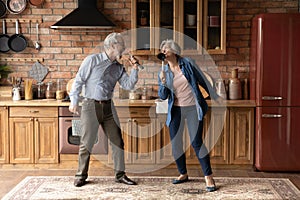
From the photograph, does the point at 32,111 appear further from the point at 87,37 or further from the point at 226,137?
the point at 226,137

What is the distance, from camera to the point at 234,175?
5234mm

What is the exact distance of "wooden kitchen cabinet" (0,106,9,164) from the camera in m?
5.39

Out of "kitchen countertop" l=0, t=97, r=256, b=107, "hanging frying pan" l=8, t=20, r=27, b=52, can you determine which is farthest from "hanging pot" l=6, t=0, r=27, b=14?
"kitchen countertop" l=0, t=97, r=256, b=107

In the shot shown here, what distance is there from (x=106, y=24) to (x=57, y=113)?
3.62ft

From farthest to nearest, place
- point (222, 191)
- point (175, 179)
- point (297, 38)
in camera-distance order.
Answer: point (297, 38)
point (175, 179)
point (222, 191)

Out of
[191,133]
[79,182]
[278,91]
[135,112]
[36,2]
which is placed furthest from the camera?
[36,2]

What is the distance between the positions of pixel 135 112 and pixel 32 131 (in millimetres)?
1121

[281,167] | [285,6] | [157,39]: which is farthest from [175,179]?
[285,6]

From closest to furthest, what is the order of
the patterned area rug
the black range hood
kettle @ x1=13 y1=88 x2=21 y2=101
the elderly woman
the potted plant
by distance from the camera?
the patterned area rug, the elderly woman, the black range hood, kettle @ x1=13 y1=88 x2=21 y2=101, the potted plant

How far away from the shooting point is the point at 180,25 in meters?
5.57

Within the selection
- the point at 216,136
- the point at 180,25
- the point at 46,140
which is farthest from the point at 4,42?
the point at 216,136

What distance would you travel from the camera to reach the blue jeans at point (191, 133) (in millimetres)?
4523

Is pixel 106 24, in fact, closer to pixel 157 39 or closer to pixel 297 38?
pixel 157 39

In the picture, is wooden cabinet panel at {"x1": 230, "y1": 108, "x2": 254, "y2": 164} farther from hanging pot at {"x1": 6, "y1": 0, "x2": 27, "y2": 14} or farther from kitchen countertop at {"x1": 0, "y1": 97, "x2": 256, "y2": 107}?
hanging pot at {"x1": 6, "y1": 0, "x2": 27, "y2": 14}
